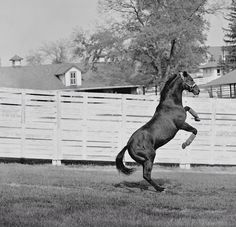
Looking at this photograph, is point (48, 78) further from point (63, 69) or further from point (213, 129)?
point (213, 129)

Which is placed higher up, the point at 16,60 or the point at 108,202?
the point at 16,60

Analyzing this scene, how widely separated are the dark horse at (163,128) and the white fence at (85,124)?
261 inches

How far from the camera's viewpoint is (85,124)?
17.3 meters

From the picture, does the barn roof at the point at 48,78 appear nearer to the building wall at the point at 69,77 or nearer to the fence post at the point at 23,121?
the building wall at the point at 69,77

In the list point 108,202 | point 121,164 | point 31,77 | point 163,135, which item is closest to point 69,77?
point 31,77

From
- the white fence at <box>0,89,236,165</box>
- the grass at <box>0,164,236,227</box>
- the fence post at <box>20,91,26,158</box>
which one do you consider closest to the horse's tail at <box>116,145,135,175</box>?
the grass at <box>0,164,236,227</box>

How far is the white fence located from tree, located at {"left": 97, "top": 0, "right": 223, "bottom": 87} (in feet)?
103

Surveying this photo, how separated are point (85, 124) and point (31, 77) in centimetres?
3906

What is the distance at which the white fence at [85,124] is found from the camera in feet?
55.5

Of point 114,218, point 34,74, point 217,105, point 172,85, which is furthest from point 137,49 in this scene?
point 114,218

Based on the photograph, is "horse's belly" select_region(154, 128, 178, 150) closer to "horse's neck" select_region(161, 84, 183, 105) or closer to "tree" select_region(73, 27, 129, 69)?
"horse's neck" select_region(161, 84, 183, 105)

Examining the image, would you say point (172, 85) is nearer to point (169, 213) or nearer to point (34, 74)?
point (169, 213)

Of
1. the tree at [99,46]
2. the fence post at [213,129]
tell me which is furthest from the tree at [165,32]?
the fence post at [213,129]

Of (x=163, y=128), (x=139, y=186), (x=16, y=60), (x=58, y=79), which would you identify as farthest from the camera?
(x=16, y=60)
